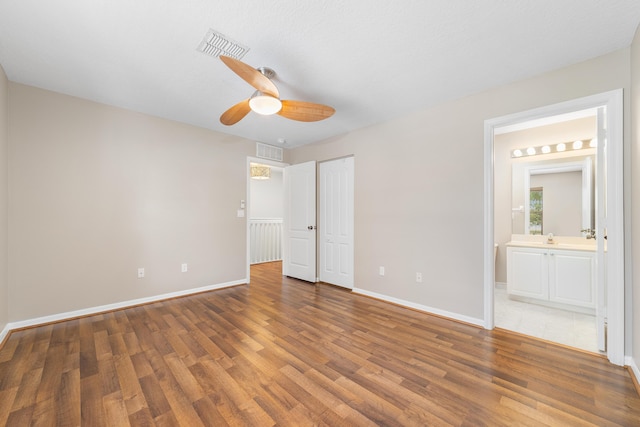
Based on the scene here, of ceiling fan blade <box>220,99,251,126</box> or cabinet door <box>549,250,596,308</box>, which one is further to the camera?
cabinet door <box>549,250,596,308</box>

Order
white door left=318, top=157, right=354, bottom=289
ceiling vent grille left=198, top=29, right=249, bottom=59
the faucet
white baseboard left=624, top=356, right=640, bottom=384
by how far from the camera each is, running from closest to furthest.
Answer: white baseboard left=624, top=356, right=640, bottom=384
ceiling vent grille left=198, top=29, right=249, bottom=59
the faucet
white door left=318, top=157, right=354, bottom=289

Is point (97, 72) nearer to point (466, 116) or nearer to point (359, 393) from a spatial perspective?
point (359, 393)

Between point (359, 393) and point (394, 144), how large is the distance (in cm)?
286

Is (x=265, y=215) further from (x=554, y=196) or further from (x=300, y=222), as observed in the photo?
(x=554, y=196)

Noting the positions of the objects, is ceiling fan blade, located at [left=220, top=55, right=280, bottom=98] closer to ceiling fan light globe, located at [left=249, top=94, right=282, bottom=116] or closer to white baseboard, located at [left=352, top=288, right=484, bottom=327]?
ceiling fan light globe, located at [left=249, top=94, right=282, bottom=116]

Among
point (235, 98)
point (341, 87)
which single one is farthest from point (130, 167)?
point (341, 87)

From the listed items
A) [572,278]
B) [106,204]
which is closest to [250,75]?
[106,204]

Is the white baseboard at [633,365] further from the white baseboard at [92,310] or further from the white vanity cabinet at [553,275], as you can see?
the white baseboard at [92,310]

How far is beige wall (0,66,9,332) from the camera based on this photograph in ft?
7.74

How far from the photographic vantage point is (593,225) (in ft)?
11.0

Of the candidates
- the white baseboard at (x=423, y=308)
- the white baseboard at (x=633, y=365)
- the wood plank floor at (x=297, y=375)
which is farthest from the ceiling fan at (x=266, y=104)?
the white baseboard at (x=633, y=365)

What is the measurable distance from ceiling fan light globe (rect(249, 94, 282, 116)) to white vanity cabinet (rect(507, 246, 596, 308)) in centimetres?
366

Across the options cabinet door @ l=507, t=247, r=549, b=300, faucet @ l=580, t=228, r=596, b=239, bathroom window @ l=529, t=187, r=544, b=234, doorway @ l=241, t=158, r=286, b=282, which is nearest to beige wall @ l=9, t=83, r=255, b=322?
doorway @ l=241, t=158, r=286, b=282

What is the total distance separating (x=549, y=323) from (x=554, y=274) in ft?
2.46
